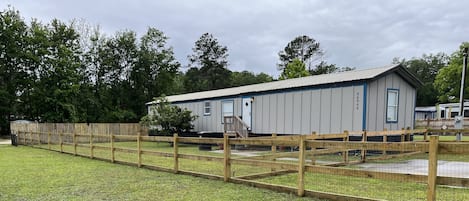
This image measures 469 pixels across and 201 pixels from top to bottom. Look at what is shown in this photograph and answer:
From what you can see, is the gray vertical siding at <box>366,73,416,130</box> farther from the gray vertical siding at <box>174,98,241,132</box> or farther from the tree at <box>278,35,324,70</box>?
the tree at <box>278,35,324,70</box>

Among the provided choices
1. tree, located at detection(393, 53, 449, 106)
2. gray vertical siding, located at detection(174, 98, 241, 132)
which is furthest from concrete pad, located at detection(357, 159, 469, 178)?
tree, located at detection(393, 53, 449, 106)

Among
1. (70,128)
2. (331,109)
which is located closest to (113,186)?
(331,109)

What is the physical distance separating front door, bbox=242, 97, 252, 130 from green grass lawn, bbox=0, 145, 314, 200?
26.8 ft

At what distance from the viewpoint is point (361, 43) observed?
36.9 meters

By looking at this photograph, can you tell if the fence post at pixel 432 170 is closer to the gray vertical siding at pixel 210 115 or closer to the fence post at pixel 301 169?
the fence post at pixel 301 169

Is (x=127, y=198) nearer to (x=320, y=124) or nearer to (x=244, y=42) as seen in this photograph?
(x=320, y=124)

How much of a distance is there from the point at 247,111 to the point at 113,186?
10.2m

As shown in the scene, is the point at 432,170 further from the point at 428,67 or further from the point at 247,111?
the point at 428,67

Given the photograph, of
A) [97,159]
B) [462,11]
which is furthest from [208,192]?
[462,11]

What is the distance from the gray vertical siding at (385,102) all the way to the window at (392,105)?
15 cm

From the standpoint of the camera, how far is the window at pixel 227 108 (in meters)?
16.8

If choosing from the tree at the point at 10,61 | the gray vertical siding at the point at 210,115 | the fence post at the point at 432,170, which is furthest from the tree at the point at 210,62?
the fence post at the point at 432,170

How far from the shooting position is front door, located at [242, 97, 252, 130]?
50.9ft

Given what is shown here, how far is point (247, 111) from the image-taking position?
1570 cm
